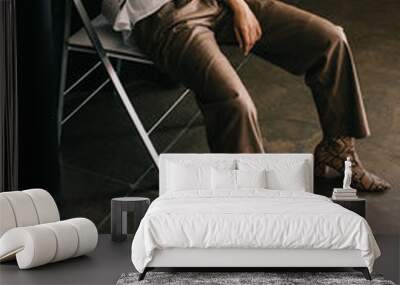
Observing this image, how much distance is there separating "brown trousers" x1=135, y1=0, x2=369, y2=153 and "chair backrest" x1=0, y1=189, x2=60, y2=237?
79.6 inches

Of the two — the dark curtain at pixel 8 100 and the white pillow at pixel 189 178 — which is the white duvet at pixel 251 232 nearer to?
the white pillow at pixel 189 178

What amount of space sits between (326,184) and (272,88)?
112 cm

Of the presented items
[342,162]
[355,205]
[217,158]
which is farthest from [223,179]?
[342,162]

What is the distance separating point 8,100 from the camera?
723cm

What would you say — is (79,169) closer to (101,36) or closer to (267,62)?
(101,36)

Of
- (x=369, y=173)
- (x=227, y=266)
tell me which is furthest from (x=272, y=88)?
(x=227, y=266)

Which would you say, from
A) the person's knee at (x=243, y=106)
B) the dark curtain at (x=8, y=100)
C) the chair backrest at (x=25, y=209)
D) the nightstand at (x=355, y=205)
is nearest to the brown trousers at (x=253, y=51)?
the person's knee at (x=243, y=106)

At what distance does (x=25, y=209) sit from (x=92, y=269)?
770 mm

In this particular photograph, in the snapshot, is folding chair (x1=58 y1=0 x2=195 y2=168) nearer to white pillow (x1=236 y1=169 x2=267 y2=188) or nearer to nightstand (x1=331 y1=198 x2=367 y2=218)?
white pillow (x1=236 y1=169 x2=267 y2=188)

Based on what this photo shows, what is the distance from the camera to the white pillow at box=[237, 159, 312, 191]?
6.83 metres

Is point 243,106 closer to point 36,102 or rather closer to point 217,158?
point 217,158

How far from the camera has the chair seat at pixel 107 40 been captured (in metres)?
7.50

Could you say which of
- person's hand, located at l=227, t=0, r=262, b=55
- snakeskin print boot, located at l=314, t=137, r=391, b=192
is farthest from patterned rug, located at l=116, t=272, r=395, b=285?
person's hand, located at l=227, t=0, r=262, b=55

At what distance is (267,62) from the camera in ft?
24.5
